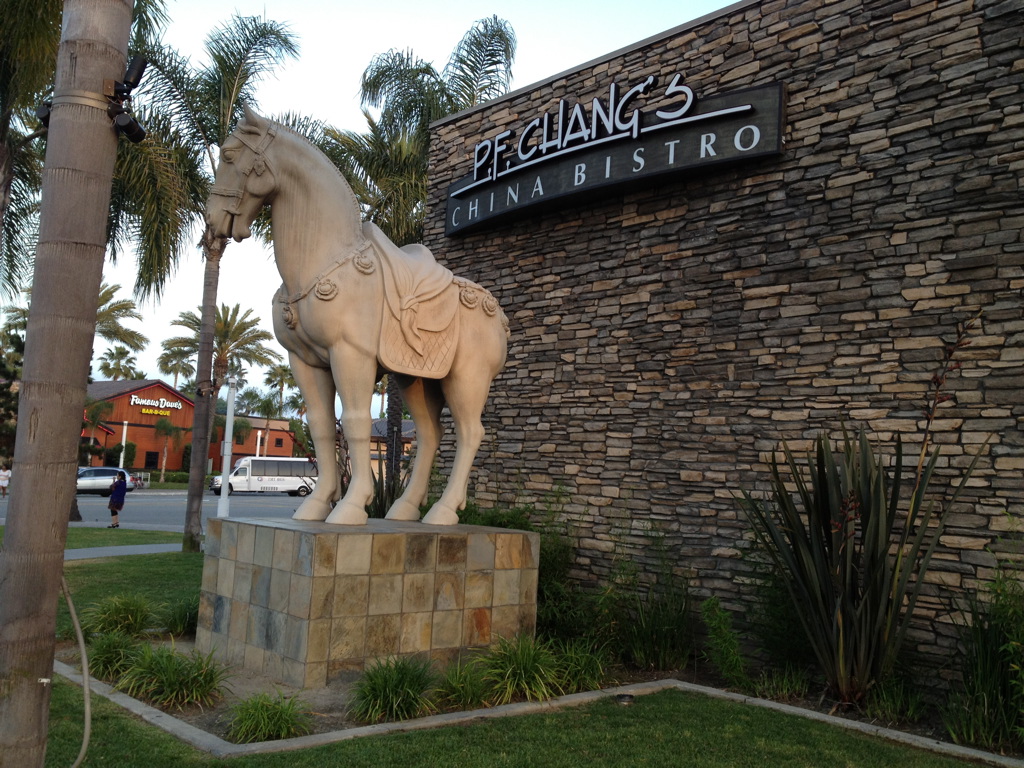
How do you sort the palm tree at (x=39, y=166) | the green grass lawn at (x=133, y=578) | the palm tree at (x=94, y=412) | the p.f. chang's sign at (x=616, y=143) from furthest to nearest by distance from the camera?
1. the palm tree at (x=94, y=412)
2. the palm tree at (x=39, y=166)
3. the green grass lawn at (x=133, y=578)
4. the p.f. chang's sign at (x=616, y=143)

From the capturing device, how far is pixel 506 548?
21.0ft

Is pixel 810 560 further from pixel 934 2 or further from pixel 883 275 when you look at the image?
pixel 934 2

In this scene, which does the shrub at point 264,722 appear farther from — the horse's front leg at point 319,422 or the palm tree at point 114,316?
the palm tree at point 114,316

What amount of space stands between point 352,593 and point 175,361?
4612 centimetres

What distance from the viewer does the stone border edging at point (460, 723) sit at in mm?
4387

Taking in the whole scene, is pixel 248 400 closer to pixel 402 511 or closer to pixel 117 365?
pixel 117 365

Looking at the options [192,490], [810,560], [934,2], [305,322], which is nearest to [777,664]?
[810,560]

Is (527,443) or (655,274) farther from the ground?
(655,274)

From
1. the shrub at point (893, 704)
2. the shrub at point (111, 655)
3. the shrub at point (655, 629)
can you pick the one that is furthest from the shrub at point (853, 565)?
the shrub at point (111, 655)

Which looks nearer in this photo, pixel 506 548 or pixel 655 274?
pixel 506 548

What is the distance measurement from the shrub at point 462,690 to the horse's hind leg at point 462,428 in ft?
4.22

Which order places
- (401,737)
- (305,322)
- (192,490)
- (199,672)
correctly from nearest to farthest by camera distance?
(401,737) → (199,672) → (305,322) → (192,490)

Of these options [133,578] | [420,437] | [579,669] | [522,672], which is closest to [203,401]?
[133,578]

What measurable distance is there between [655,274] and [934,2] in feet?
10.6
